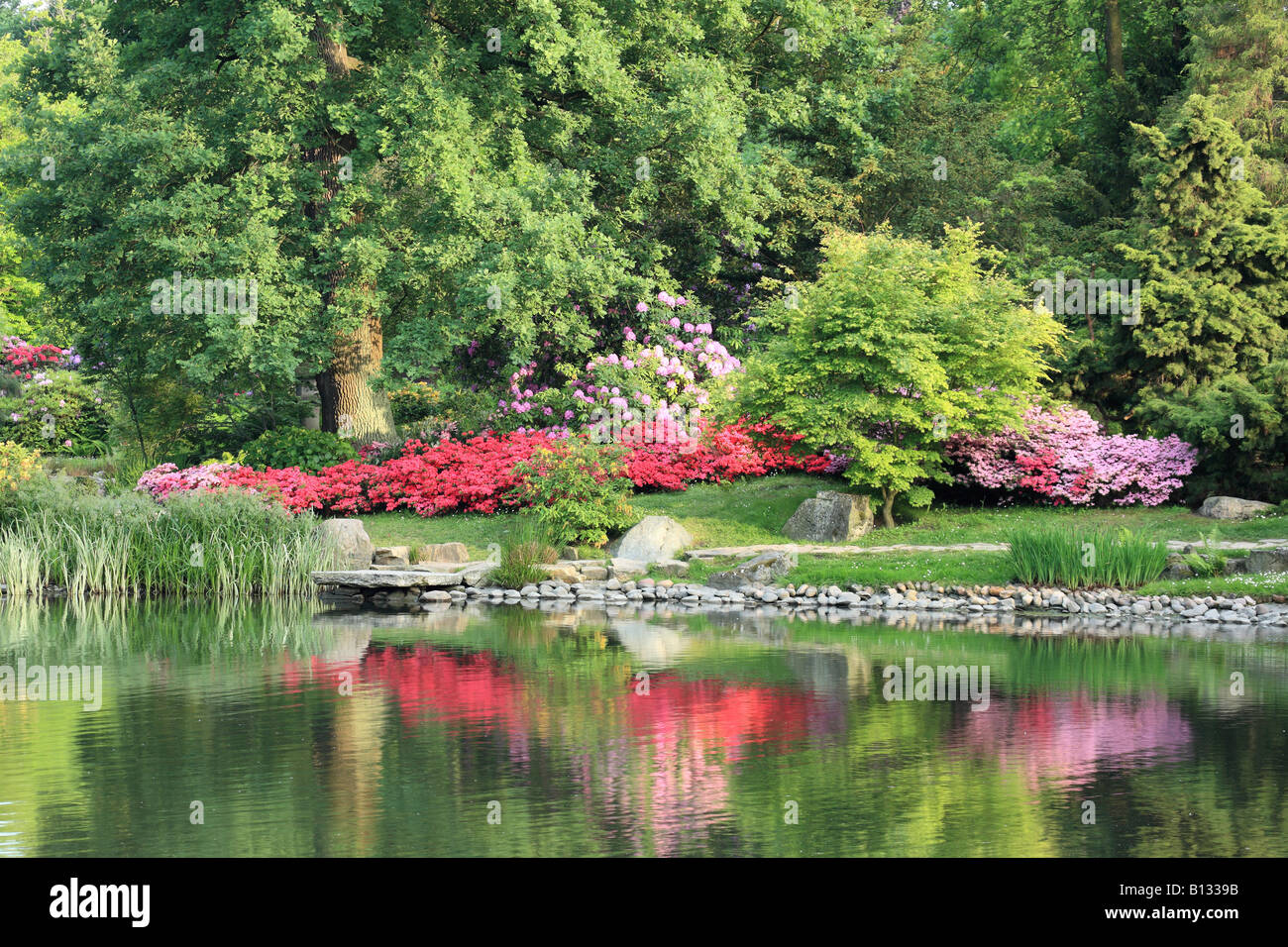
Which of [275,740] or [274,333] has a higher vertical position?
[274,333]

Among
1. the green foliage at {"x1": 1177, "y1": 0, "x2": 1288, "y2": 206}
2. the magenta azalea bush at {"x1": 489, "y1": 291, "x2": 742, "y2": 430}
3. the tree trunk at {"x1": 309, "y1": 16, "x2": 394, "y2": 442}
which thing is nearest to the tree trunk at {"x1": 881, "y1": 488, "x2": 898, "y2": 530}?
the magenta azalea bush at {"x1": 489, "y1": 291, "x2": 742, "y2": 430}

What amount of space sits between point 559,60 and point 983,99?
16.2m

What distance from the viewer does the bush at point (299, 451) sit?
21.6m

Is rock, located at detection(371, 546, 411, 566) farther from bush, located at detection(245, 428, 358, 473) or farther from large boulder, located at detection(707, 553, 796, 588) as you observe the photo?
large boulder, located at detection(707, 553, 796, 588)

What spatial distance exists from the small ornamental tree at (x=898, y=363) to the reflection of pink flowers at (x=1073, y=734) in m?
7.94

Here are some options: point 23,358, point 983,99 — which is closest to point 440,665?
point 23,358

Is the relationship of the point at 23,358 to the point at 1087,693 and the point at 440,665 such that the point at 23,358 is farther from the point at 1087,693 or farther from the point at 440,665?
the point at 1087,693

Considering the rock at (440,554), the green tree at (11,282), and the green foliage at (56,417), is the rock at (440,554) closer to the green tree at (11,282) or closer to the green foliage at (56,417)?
the green foliage at (56,417)

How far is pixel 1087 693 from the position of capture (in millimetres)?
10336

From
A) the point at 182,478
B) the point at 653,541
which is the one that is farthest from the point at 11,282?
the point at 653,541

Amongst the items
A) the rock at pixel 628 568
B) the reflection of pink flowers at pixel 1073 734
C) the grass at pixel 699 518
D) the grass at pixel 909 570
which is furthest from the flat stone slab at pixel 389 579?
the reflection of pink flowers at pixel 1073 734

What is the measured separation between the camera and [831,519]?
59.5 ft
